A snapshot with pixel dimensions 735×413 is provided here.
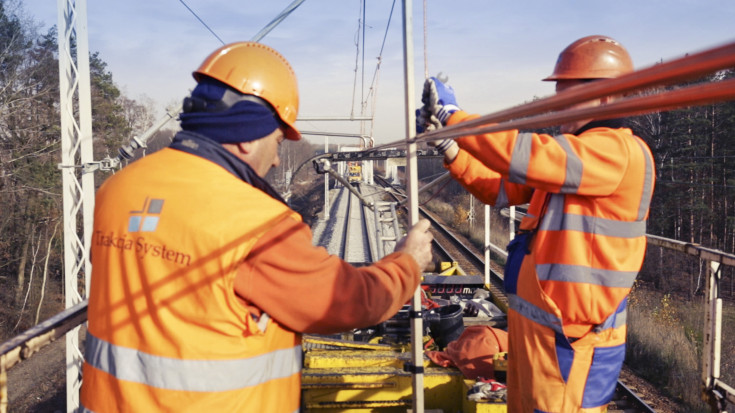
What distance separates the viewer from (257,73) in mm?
1952

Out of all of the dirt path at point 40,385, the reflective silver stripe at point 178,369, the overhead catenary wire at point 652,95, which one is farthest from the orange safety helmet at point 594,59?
the dirt path at point 40,385

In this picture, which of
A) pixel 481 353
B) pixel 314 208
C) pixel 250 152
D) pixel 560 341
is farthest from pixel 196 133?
pixel 314 208

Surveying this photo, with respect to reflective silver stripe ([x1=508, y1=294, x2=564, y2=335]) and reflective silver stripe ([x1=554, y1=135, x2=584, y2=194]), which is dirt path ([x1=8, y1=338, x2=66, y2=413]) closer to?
reflective silver stripe ([x1=508, y1=294, x2=564, y2=335])

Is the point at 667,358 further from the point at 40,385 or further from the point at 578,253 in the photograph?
the point at 40,385

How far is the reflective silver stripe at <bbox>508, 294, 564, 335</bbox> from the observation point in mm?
2303

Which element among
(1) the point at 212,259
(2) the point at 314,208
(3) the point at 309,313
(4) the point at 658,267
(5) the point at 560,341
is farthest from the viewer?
(2) the point at 314,208

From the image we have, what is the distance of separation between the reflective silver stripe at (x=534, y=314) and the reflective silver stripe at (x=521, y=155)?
673 mm

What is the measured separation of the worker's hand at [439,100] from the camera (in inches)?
95.3

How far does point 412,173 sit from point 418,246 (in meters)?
0.54

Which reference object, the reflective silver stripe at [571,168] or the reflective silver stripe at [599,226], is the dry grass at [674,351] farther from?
the reflective silver stripe at [571,168]

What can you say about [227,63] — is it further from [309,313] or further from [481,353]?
[481,353]

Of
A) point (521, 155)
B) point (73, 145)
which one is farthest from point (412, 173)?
point (73, 145)

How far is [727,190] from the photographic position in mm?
24234

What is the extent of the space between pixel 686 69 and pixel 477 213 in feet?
98.9
